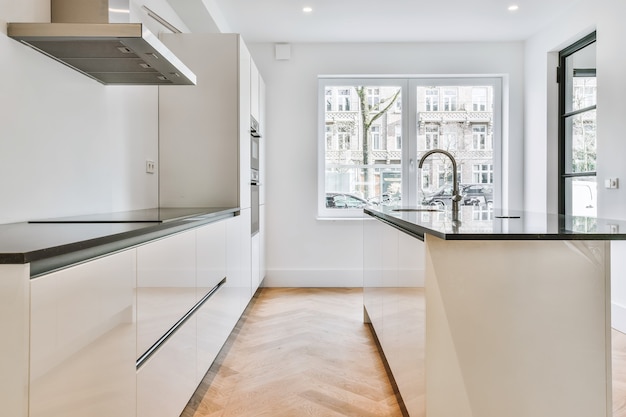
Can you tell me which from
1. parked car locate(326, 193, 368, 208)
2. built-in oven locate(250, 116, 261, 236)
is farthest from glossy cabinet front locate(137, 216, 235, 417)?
parked car locate(326, 193, 368, 208)

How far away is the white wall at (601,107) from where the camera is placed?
10.7 feet

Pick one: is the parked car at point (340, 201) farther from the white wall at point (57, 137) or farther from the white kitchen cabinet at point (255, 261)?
the white wall at point (57, 137)

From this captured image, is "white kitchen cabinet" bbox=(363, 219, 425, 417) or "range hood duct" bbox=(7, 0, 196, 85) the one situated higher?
"range hood duct" bbox=(7, 0, 196, 85)

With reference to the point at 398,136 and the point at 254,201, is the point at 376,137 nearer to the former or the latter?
the point at 398,136

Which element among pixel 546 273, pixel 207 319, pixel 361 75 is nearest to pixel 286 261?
pixel 361 75

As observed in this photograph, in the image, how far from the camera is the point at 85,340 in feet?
3.22

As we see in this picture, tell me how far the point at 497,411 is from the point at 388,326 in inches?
33.2

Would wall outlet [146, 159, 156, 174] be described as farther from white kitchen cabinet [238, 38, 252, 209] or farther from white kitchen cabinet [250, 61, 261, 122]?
white kitchen cabinet [250, 61, 261, 122]

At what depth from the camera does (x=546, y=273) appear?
1387 mm

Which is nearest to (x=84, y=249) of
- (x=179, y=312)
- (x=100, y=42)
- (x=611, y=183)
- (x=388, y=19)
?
(x=179, y=312)

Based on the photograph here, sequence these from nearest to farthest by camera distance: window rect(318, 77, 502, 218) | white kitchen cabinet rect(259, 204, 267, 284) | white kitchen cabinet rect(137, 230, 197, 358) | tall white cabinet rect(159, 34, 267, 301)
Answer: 1. white kitchen cabinet rect(137, 230, 197, 358)
2. tall white cabinet rect(159, 34, 267, 301)
3. white kitchen cabinet rect(259, 204, 267, 284)
4. window rect(318, 77, 502, 218)

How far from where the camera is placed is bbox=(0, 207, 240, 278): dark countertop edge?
0.79 meters

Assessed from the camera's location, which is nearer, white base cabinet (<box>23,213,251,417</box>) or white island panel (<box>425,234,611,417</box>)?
white base cabinet (<box>23,213,251,417</box>)

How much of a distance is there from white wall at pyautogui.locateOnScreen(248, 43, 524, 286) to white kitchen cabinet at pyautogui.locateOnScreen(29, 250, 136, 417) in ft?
11.6
